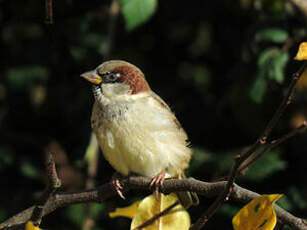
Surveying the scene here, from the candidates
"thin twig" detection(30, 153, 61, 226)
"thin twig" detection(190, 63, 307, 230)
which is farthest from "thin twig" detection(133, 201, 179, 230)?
"thin twig" detection(30, 153, 61, 226)

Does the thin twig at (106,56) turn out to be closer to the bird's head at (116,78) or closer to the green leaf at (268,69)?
the bird's head at (116,78)

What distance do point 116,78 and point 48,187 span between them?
1.14 meters

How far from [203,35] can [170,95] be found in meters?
0.58

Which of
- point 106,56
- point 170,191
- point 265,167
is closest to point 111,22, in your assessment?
point 106,56

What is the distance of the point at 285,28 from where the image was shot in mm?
2721

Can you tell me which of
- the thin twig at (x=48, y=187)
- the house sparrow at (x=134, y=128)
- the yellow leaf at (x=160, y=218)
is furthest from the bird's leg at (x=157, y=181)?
the thin twig at (x=48, y=187)

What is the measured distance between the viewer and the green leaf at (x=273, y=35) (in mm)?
2654

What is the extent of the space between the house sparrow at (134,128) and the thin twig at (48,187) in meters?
0.76

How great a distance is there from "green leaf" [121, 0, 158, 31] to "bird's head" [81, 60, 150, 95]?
0.56 ft

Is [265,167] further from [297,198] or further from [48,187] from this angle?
[48,187]

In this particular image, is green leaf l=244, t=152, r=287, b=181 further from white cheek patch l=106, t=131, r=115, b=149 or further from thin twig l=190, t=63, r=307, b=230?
thin twig l=190, t=63, r=307, b=230

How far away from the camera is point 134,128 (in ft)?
7.58

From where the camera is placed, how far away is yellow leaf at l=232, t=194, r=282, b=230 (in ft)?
4.29

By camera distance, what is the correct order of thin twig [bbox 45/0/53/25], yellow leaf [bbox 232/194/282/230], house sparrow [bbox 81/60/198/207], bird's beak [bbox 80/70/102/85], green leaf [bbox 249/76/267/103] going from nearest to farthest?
yellow leaf [bbox 232/194/282/230] < thin twig [bbox 45/0/53/25] < house sparrow [bbox 81/60/198/207] < bird's beak [bbox 80/70/102/85] < green leaf [bbox 249/76/267/103]
